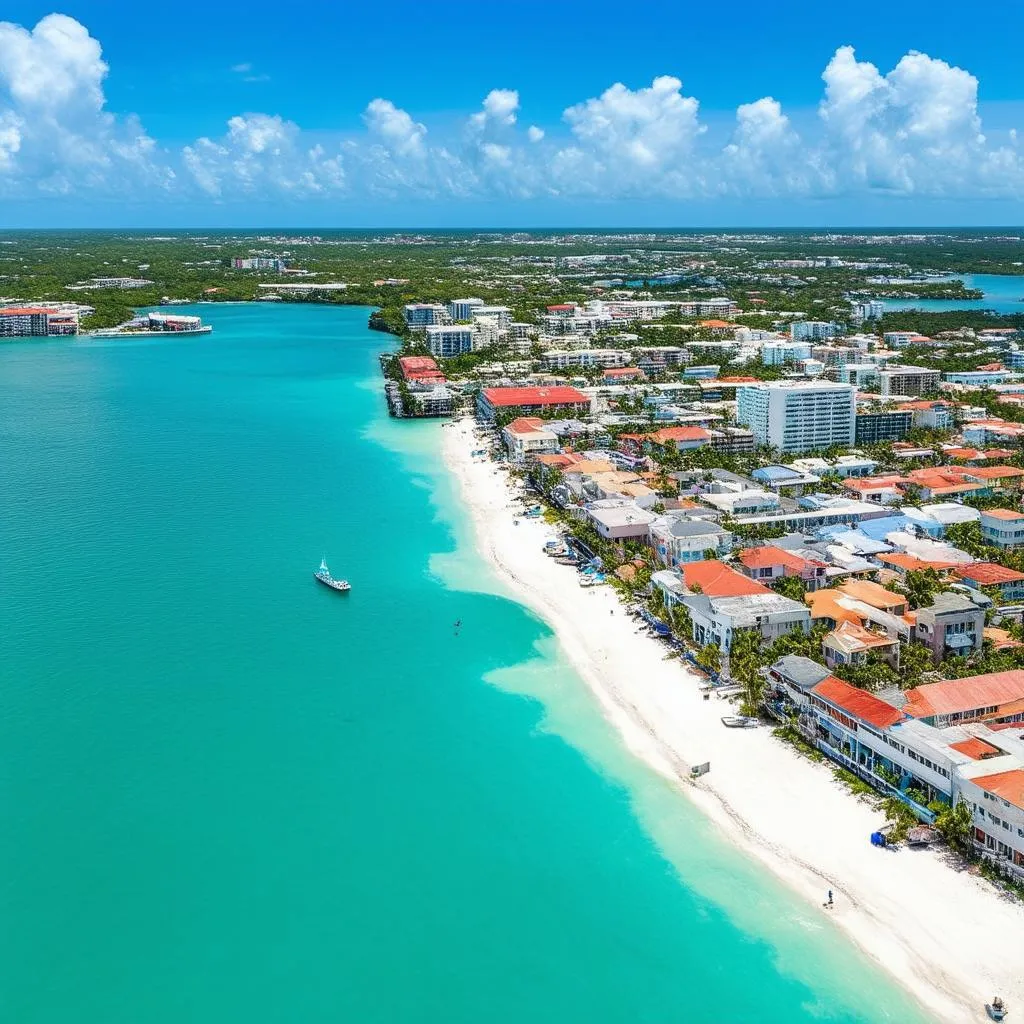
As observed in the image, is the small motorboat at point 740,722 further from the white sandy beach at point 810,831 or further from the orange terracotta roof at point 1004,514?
the orange terracotta roof at point 1004,514

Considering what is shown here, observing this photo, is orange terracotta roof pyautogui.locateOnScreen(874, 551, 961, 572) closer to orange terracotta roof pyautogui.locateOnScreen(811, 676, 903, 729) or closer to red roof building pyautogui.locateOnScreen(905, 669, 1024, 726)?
red roof building pyautogui.locateOnScreen(905, 669, 1024, 726)

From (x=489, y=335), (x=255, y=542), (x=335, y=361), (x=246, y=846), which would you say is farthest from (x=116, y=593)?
(x=489, y=335)

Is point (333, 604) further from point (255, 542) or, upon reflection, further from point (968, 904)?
point (968, 904)

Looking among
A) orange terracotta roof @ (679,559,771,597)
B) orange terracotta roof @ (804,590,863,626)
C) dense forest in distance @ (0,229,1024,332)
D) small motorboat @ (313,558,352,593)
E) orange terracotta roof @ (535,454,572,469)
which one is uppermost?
dense forest in distance @ (0,229,1024,332)

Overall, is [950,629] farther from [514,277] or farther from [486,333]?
[514,277]

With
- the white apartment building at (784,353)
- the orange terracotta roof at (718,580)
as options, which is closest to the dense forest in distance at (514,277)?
the white apartment building at (784,353)

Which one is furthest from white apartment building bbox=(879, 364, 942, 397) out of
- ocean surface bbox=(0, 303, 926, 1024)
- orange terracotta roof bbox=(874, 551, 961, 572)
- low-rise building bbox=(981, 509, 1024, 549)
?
ocean surface bbox=(0, 303, 926, 1024)

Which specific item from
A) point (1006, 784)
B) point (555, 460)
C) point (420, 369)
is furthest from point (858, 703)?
point (420, 369)
